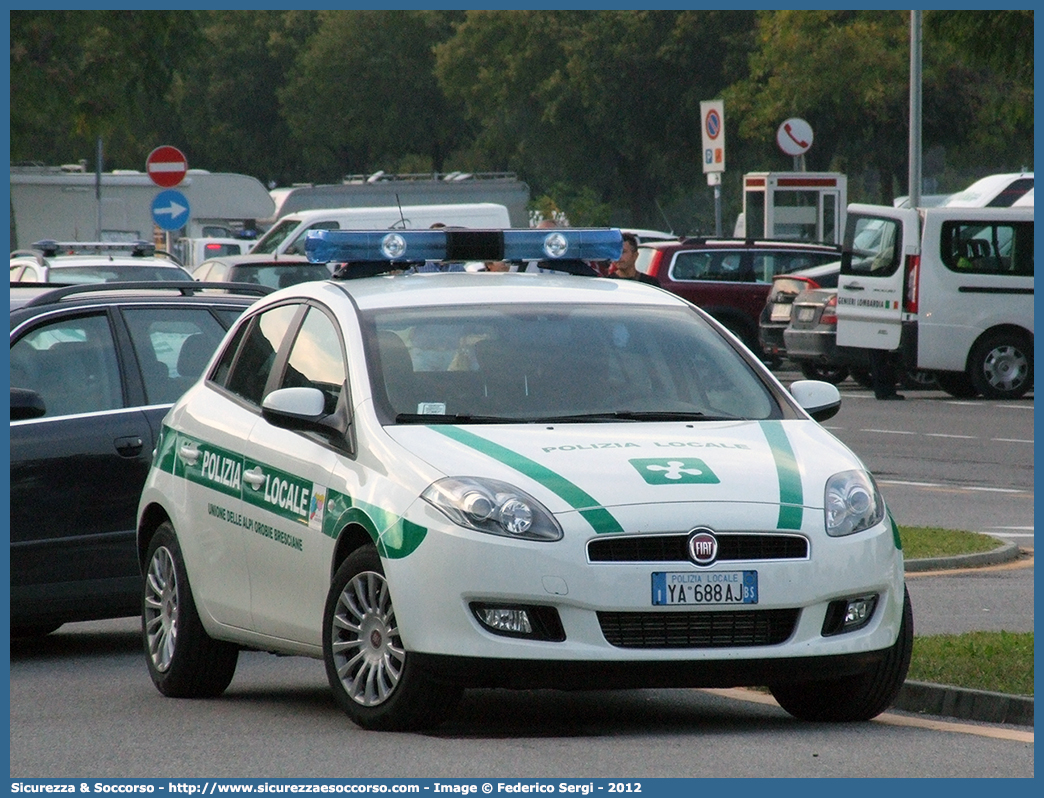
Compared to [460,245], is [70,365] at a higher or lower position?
lower

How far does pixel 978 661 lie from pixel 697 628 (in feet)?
6.46

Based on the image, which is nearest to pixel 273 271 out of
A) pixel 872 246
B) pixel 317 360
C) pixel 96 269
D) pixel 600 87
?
pixel 96 269

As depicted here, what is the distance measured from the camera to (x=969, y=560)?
12875 mm

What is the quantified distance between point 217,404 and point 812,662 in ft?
8.86

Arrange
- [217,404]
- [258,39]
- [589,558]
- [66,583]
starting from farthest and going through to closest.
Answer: [258,39], [66,583], [217,404], [589,558]

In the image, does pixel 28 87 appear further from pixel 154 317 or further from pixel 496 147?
pixel 496 147

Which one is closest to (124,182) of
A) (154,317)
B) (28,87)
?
(28,87)

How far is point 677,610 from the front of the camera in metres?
6.79

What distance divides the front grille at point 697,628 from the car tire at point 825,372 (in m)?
21.6

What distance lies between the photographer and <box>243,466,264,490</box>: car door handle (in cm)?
781

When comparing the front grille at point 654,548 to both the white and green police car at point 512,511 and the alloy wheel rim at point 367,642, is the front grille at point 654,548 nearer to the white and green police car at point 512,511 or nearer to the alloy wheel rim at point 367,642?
the white and green police car at point 512,511

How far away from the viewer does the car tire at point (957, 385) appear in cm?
2670

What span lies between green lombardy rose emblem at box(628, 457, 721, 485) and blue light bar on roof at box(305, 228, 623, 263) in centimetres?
219

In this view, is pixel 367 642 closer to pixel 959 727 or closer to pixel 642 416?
pixel 642 416
